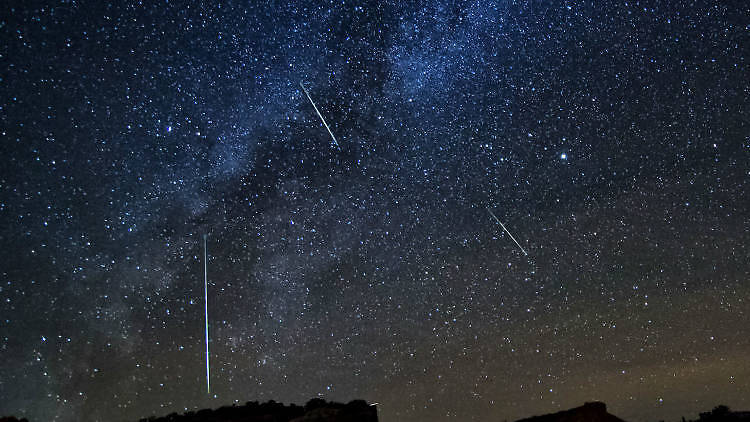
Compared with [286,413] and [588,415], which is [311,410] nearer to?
[286,413]

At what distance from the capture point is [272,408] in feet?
51.5

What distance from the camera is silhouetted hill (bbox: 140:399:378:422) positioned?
12555 millimetres

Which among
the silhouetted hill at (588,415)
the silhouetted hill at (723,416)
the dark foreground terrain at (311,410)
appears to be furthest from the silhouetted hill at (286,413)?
the silhouetted hill at (723,416)

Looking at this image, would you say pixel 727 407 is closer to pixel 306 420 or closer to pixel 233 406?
pixel 306 420

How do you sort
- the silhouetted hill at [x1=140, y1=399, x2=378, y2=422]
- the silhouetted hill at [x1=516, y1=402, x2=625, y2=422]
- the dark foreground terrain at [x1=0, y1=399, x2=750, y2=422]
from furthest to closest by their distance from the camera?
the silhouetted hill at [x1=516, y1=402, x2=625, y2=422] < the dark foreground terrain at [x1=0, y1=399, x2=750, y2=422] < the silhouetted hill at [x1=140, y1=399, x2=378, y2=422]

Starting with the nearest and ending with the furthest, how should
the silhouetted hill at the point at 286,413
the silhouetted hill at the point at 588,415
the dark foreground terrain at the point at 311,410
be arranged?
the silhouetted hill at the point at 286,413, the dark foreground terrain at the point at 311,410, the silhouetted hill at the point at 588,415

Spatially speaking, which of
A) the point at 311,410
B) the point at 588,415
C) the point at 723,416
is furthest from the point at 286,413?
the point at 723,416

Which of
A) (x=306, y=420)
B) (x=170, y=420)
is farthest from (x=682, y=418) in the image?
(x=170, y=420)

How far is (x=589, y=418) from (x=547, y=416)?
71.0 inches

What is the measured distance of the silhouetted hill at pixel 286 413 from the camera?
41.2 ft

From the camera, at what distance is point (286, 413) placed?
15.0 metres

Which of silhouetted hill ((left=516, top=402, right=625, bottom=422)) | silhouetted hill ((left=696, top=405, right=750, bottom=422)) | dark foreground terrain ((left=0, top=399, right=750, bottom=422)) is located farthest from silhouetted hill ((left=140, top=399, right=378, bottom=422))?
silhouetted hill ((left=696, top=405, right=750, bottom=422))

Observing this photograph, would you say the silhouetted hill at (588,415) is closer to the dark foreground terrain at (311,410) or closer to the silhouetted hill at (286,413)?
the dark foreground terrain at (311,410)

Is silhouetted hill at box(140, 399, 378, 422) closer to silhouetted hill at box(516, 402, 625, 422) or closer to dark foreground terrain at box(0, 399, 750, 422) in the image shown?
dark foreground terrain at box(0, 399, 750, 422)
